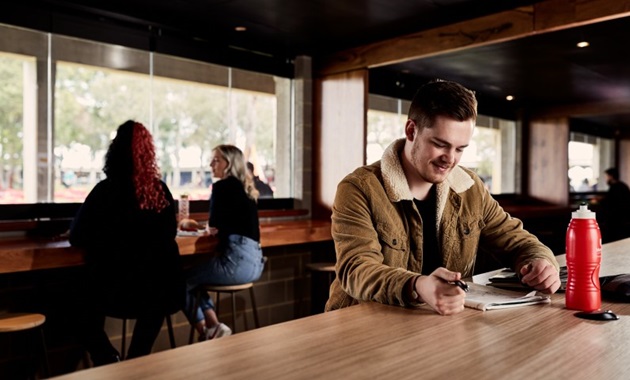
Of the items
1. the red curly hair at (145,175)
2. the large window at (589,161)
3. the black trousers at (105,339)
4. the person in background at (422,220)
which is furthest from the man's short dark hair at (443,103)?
the large window at (589,161)

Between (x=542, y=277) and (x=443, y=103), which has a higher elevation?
(x=443, y=103)

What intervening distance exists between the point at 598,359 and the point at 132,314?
242 cm

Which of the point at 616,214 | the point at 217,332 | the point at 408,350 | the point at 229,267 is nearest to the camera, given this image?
the point at 408,350

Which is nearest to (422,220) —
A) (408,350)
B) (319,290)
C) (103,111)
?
(408,350)

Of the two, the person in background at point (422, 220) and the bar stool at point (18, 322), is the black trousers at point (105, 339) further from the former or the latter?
the person in background at point (422, 220)

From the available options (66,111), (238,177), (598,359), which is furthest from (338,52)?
(598,359)

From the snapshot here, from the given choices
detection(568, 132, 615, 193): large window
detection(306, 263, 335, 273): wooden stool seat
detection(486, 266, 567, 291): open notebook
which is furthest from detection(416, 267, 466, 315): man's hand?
detection(568, 132, 615, 193): large window

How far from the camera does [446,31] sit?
446 cm

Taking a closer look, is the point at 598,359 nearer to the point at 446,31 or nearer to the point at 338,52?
the point at 446,31

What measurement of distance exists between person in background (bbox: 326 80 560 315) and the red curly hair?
5.03 feet

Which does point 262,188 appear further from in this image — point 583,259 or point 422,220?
point 583,259

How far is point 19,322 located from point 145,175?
92 cm

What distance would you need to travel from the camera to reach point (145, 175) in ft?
10.0

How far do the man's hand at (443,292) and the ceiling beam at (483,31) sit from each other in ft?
9.55
